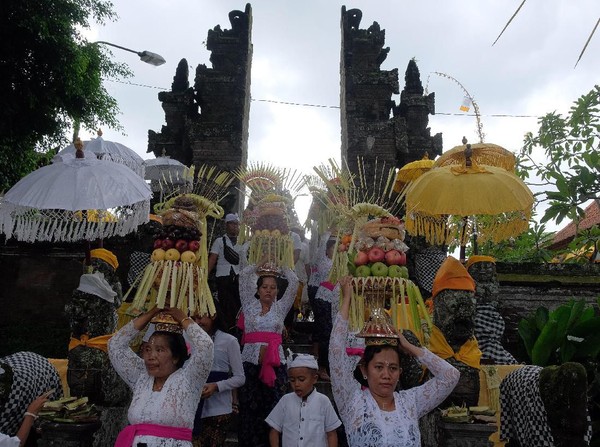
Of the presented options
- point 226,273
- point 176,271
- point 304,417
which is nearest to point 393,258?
point 304,417

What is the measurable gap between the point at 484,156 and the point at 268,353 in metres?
2.64

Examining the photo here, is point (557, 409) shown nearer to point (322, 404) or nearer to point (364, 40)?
point (322, 404)

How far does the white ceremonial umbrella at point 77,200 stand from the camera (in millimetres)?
3973

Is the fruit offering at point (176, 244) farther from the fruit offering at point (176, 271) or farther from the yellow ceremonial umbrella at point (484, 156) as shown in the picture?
the yellow ceremonial umbrella at point (484, 156)

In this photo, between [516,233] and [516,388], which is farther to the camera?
[516,233]

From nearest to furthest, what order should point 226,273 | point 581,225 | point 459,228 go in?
1. point 459,228
2. point 226,273
3. point 581,225

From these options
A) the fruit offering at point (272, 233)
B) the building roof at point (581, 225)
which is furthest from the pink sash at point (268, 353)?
the building roof at point (581, 225)

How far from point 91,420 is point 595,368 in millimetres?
4413

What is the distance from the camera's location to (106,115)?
33.3 ft

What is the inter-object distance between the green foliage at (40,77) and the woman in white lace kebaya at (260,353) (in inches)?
209

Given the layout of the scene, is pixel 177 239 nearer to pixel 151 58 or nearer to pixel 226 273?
pixel 226 273

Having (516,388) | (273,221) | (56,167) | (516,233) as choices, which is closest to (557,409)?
(516,388)

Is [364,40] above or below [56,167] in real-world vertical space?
above

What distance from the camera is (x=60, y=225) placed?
4469mm
